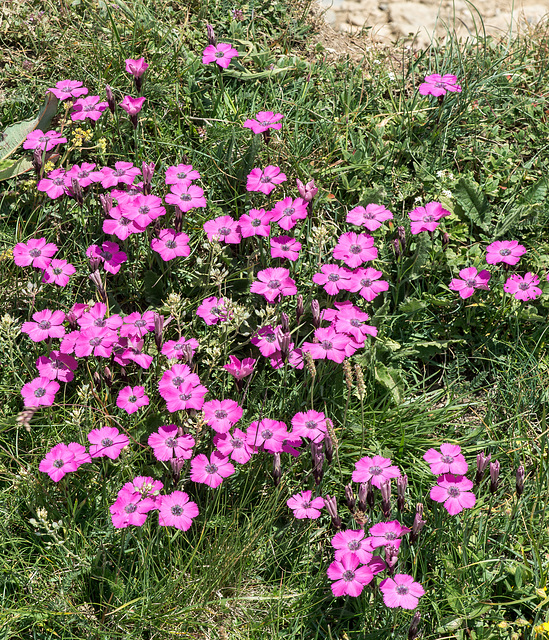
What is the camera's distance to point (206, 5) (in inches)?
167

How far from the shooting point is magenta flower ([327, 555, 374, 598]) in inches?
90.4

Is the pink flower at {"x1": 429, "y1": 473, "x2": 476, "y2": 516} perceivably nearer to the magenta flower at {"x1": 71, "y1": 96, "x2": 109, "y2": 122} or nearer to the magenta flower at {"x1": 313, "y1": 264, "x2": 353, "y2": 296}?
the magenta flower at {"x1": 313, "y1": 264, "x2": 353, "y2": 296}

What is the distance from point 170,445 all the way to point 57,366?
0.65m

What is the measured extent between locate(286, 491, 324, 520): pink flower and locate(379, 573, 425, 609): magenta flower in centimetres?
39

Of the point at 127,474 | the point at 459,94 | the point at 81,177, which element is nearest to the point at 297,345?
the point at 127,474

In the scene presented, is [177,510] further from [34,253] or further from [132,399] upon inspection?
[34,253]

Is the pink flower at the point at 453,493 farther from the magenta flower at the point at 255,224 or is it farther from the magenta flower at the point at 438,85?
the magenta flower at the point at 438,85

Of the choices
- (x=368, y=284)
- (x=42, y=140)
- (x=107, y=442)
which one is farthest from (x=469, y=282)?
(x=42, y=140)

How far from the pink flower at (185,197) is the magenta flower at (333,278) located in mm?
666

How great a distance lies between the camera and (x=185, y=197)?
3270mm

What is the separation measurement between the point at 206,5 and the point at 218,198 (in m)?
1.42

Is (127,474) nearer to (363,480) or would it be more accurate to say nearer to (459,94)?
(363,480)

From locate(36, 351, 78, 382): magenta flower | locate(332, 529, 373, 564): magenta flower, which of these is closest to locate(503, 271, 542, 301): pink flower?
locate(332, 529, 373, 564): magenta flower

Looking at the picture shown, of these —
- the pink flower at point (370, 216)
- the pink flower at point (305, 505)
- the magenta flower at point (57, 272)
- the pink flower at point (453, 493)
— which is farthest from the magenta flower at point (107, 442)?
the pink flower at point (370, 216)
